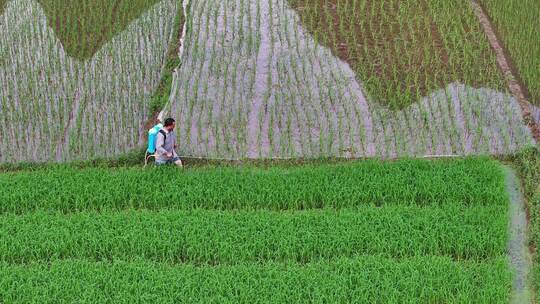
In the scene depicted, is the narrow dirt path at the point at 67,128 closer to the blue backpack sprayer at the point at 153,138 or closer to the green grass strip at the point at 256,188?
the green grass strip at the point at 256,188

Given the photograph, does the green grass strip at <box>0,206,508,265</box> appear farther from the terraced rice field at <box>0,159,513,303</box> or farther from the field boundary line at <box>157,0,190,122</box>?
the field boundary line at <box>157,0,190,122</box>

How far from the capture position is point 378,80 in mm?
8016

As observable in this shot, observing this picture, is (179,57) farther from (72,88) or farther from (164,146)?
(164,146)

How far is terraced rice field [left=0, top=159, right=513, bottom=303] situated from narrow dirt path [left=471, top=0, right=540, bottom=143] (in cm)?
109

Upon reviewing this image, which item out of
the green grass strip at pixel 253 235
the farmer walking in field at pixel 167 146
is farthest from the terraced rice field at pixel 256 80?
the green grass strip at pixel 253 235

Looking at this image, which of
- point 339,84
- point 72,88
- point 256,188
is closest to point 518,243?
point 256,188

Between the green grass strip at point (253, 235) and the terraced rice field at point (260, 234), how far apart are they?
0.01 meters

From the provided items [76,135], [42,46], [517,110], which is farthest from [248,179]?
[42,46]

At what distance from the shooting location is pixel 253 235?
5723 mm

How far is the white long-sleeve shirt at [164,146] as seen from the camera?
6.34 metres

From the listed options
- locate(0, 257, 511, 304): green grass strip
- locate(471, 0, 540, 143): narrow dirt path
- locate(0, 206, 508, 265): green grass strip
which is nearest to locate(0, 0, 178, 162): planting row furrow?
locate(0, 206, 508, 265): green grass strip

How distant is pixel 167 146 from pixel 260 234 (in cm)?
135

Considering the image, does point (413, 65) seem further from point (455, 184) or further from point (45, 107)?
point (45, 107)

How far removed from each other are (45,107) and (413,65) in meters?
4.28
